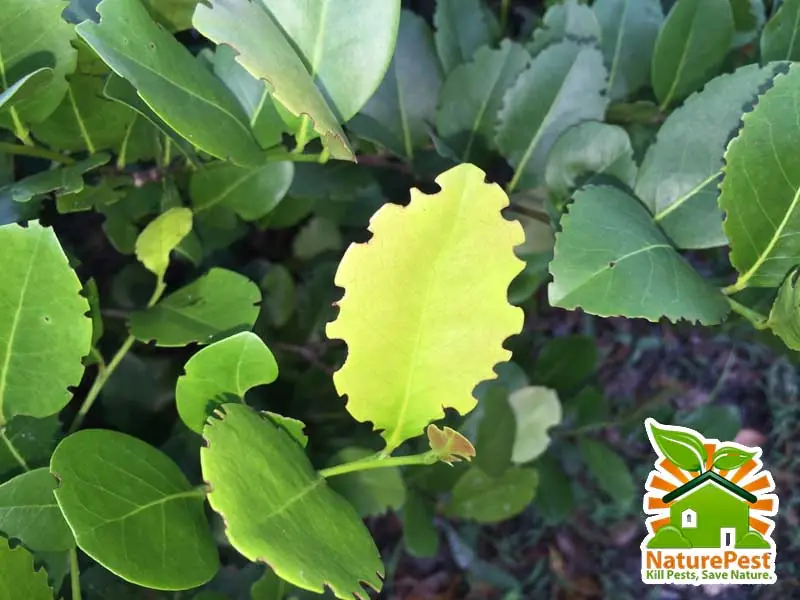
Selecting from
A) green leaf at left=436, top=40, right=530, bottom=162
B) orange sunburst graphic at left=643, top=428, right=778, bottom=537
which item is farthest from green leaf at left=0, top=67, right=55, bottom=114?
orange sunburst graphic at left=643, top=428, right=778, bottom=537

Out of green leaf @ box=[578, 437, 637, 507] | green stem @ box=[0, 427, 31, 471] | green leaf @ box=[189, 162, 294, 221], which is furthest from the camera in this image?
green leaf @ box=[578, 437, 637, 507]

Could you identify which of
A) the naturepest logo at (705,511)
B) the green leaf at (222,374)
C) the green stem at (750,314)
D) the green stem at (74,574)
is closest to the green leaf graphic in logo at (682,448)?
the naturepest logo at (705,511)

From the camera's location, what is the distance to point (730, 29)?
669 millimetres

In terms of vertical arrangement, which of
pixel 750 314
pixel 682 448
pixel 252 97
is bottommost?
pixel 682 448

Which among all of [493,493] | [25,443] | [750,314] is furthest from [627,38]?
[25,443]

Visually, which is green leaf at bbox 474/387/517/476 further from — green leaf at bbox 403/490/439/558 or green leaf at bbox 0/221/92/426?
green leaf at bbox 0/221/92/426

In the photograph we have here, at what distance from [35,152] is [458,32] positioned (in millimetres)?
370

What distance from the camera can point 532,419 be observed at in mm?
850

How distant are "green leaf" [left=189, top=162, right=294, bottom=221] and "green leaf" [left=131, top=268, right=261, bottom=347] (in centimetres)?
9

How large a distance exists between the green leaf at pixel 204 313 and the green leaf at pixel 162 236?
0.10 ft

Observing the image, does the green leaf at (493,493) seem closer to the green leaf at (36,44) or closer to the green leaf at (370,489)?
the green leaf at (370,489)

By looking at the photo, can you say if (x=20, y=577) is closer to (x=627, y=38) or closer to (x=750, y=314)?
(x=750, y=314)

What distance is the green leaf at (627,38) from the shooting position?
2.31ft

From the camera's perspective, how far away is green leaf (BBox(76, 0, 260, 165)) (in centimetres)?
47
